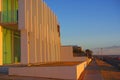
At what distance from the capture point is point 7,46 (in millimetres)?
31203

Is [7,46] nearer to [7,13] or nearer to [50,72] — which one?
[7,13]

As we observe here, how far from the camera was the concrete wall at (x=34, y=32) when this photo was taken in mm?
28922

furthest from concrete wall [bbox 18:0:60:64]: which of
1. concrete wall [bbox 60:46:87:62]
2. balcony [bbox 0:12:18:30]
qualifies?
concrete wall [bbox 60:46:87:62]

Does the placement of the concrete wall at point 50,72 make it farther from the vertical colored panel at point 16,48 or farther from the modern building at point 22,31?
the vertical colored panel at point 16,48

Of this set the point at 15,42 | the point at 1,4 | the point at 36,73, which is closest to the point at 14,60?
the point at 15,42

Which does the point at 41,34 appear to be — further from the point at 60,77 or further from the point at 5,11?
the point at 60,77

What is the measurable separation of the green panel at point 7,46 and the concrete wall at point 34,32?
231cm

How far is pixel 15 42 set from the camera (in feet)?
111

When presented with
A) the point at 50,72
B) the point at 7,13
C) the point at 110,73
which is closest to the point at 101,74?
the point at 110,73

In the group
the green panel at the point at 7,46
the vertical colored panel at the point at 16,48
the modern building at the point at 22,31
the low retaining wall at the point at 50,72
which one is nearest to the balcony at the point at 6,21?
the modern building at the point at 22,31

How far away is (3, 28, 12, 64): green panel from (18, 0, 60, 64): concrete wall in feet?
7.59

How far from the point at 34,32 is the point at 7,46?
3731 millimetres

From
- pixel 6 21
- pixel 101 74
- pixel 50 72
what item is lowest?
pixel 101 74

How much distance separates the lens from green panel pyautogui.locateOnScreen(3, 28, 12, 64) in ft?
99.3
